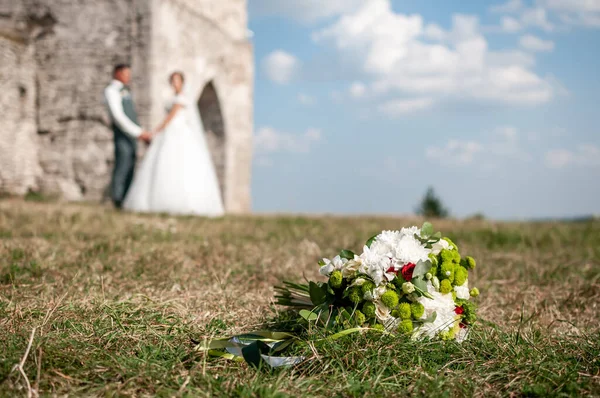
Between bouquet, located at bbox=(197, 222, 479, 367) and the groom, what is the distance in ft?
22.4

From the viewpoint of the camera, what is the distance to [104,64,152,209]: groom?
8109 millimetres

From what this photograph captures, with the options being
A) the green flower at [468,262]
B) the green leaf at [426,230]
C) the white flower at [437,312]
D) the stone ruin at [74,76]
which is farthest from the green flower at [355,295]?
the stone ruin at [74,76]

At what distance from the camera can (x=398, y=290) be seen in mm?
1772

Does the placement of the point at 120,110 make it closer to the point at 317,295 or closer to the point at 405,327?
the point at 317,295

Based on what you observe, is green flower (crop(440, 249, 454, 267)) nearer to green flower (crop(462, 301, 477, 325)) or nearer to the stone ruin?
green flower (crop(462, 301, 477, 325))

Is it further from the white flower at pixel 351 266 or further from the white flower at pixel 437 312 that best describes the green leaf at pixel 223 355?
the white flower at pixel 437 312

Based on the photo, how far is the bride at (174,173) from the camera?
7.93 m

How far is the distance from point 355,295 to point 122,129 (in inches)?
284

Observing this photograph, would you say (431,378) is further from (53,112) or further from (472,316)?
(53,112)

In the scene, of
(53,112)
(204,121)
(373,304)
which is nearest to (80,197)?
(53,112)

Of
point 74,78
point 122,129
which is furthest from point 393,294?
point 74,78

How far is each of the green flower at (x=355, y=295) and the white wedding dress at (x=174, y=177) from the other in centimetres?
627

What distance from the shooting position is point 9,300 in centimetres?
215

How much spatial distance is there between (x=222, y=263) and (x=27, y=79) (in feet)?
29.4
